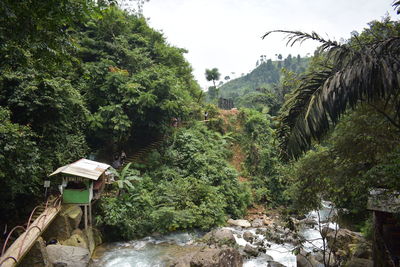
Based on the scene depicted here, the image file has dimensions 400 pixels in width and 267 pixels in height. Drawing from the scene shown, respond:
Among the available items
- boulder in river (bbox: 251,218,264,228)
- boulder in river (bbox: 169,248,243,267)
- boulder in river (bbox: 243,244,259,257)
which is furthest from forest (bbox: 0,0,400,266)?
boulder in river (bbox: 243,244,259,257)

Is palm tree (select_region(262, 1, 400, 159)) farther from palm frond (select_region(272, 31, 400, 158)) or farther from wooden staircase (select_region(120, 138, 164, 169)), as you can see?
wooden staircase (select_region(120, 138, 164, 169))

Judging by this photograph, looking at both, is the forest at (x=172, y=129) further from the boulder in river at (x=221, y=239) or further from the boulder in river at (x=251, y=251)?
the boulder in river at (x=251, y=251)

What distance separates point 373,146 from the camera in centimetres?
480

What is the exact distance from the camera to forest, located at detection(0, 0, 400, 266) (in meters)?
4.18

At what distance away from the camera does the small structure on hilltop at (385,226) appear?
14.2ft

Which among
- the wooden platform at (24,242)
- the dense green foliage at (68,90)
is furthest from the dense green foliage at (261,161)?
the wooden platform at (24,242)

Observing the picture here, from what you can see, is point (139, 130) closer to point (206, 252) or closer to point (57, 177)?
point (57, 177)

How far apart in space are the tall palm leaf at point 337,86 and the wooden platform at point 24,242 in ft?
20.6

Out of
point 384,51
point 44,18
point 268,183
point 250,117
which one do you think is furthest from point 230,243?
point 250,117

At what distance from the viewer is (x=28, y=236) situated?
695 centimetres

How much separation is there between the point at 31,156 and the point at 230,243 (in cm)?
702

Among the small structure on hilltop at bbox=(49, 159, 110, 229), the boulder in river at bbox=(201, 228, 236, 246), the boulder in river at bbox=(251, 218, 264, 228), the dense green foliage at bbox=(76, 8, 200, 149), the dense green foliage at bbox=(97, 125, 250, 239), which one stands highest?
the dense green foliage at bbox=(76, 8, 200, 149)

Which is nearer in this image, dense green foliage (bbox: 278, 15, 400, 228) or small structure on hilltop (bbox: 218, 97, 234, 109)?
dense green foliage (bbox: 278, 15, 400, 228)

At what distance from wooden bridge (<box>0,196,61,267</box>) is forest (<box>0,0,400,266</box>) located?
38.5 inches
